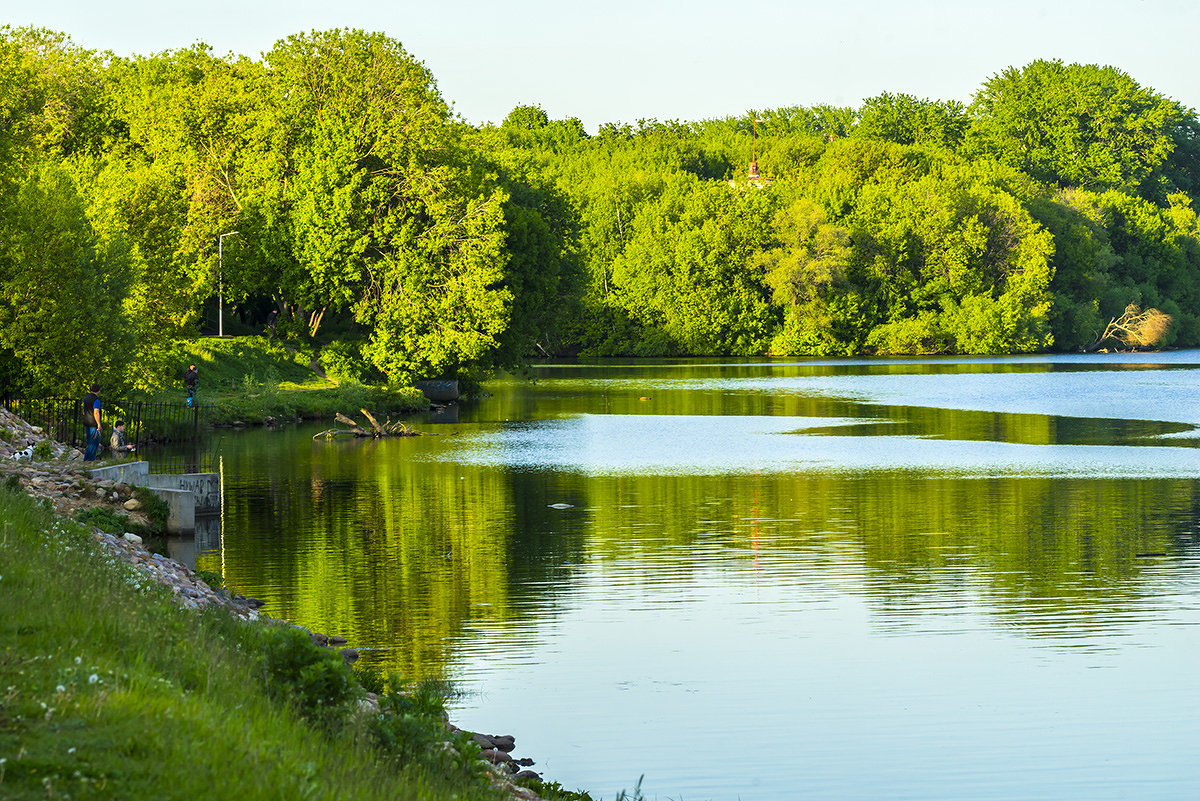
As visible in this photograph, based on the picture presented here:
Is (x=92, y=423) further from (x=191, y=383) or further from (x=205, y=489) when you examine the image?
(x=191, y=383)

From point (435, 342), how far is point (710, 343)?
6844cm

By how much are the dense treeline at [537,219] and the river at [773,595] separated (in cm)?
971

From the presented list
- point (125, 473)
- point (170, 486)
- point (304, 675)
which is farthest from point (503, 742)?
point (170, 486)

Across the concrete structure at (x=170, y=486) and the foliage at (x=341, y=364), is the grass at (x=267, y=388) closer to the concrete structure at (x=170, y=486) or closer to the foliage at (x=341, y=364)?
the foliage at (x=341, y=364)

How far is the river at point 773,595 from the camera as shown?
565 inches

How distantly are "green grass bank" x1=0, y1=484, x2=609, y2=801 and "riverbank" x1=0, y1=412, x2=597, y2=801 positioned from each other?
0.5 inches

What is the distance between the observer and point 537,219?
74000mm

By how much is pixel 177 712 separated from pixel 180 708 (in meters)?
0.13

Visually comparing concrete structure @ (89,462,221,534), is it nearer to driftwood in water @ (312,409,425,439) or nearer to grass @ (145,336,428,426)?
driftwood in water @ (312,409,425,439)

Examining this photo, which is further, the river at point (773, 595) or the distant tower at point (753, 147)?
the distant tower at point (753, 147)

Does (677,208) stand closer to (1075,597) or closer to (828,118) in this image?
(828,118)

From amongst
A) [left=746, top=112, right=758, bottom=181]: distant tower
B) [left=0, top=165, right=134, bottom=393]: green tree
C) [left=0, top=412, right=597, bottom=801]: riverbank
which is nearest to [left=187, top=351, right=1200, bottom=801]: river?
[left=0, top=412, right=597, bottom=801]: riverbank

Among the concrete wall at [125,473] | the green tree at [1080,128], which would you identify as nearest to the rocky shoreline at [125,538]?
the concrete wall at [125,473]

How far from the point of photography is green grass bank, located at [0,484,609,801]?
7609 millimetres
